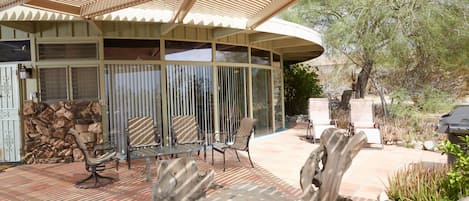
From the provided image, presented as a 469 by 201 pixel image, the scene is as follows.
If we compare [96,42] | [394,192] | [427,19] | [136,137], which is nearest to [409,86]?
[427,19]

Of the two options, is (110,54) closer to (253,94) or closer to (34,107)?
(34,107)

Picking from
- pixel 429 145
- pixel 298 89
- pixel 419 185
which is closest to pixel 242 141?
pixel 419 185

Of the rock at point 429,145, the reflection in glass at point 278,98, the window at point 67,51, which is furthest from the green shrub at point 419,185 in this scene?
the reflection in glass at point 278,98

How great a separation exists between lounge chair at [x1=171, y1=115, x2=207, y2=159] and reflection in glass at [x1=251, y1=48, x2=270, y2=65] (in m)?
2.99

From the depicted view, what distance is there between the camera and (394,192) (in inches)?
152

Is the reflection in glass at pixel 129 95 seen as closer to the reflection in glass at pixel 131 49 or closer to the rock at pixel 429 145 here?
the reflection in glass at pixel 131 49

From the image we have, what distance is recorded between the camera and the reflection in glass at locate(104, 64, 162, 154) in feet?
23.7

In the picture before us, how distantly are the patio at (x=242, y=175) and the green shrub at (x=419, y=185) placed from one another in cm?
52

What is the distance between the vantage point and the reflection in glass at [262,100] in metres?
9.49

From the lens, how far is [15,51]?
710 centimetres

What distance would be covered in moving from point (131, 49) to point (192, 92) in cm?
170

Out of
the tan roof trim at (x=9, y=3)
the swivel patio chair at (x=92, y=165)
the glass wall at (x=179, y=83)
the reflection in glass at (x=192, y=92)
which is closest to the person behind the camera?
the tan roof trim at (x=9, y=3)

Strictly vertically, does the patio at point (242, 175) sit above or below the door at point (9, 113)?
below

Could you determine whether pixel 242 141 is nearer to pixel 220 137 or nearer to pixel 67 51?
pixel 220 137
